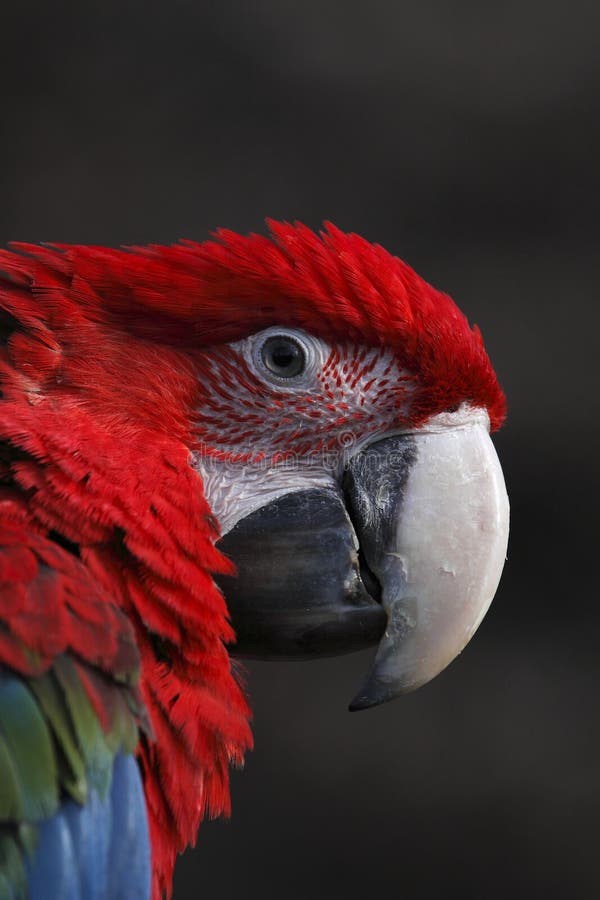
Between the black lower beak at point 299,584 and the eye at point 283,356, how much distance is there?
136 mm

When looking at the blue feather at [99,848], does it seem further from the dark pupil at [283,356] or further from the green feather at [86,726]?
the dark pupil at [283,356]

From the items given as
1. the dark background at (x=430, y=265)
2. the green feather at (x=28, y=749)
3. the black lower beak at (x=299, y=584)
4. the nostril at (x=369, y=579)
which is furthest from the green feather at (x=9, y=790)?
the dark background at (x=430, y=265)

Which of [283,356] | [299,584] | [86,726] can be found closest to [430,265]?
[283,356]

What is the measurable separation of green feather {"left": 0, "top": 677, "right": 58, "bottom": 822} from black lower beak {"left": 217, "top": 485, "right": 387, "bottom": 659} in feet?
0.72

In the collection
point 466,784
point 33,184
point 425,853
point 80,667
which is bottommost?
point 425,853

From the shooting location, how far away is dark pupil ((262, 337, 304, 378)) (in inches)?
45.1

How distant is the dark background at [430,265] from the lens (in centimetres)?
246

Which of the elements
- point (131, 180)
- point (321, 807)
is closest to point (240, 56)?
point (131, 180)

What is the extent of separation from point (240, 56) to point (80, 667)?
1865mm

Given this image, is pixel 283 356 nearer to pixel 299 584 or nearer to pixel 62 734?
pixel 299 584

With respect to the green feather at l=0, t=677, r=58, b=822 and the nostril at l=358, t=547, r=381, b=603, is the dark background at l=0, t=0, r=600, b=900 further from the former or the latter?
the green feather at l=0, t=677, r=58, b=822

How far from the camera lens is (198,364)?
1.14 metres

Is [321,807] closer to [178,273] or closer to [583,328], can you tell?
[583,328]

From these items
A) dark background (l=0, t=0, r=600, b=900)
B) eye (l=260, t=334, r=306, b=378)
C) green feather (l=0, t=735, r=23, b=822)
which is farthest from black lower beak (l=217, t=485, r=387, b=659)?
dark background (l=0, t=0, r=600, b=900)
